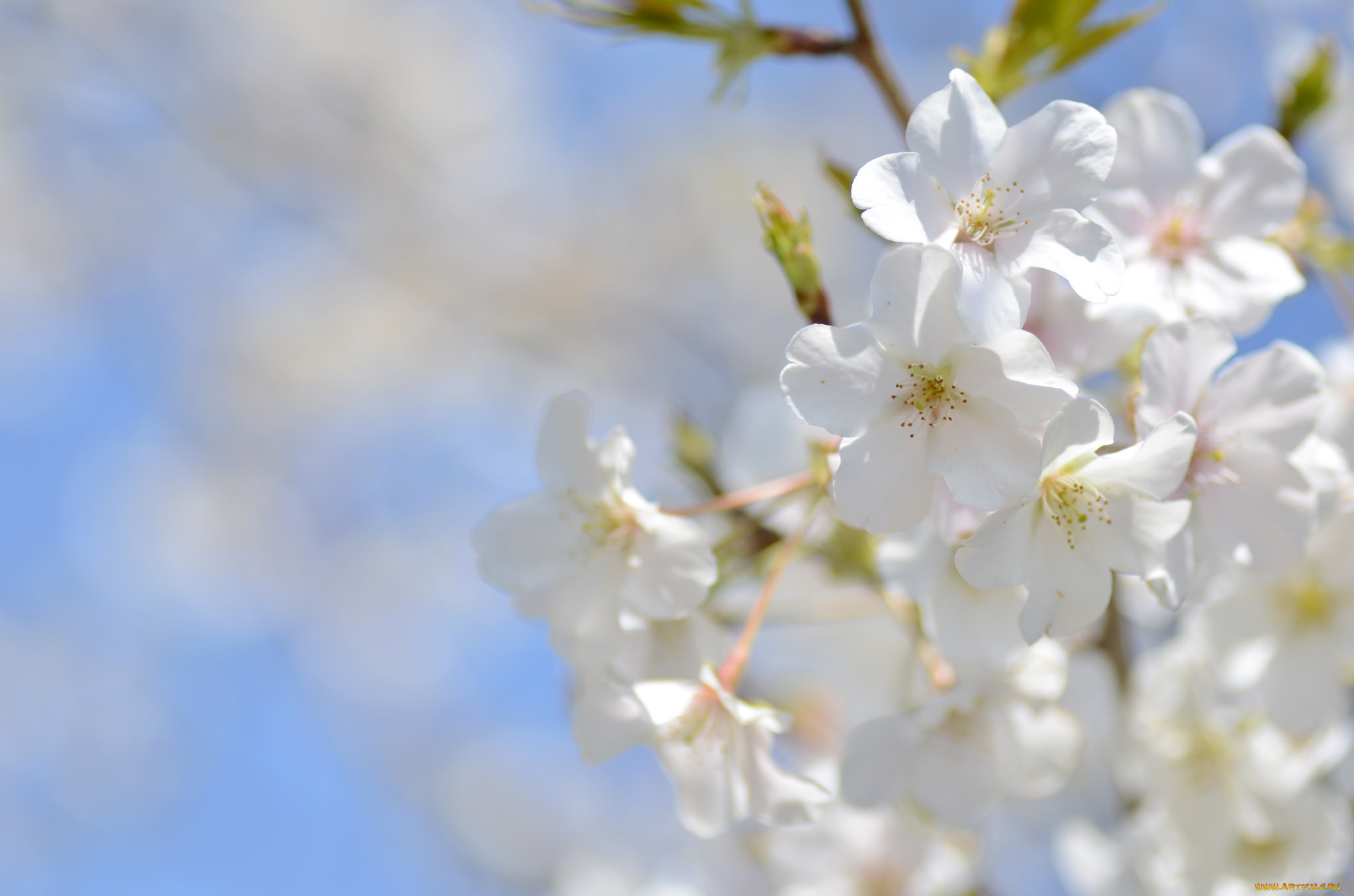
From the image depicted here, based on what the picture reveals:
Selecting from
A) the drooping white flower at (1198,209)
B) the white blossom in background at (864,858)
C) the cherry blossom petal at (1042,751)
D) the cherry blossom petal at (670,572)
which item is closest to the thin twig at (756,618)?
the cherry blossom petal at (670,572)

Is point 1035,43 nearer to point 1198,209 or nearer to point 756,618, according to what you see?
point 1198,209

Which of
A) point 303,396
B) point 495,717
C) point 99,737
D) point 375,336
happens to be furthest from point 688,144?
point 99,737

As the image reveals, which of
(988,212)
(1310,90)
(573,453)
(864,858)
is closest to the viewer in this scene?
(988,212)

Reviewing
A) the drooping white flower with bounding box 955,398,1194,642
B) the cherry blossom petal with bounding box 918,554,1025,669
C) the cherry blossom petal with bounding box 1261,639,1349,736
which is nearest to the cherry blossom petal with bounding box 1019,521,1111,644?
the drooping white flower with bounding box 955,398,1194,642

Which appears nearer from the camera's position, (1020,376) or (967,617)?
(1020,376)

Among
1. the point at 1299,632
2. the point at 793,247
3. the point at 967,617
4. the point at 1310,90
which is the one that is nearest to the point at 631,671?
the point at 967,617

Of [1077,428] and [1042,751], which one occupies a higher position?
[1077,428]

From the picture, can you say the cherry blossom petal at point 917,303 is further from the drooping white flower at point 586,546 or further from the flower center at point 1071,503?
the drooping white flower at point 586,546
